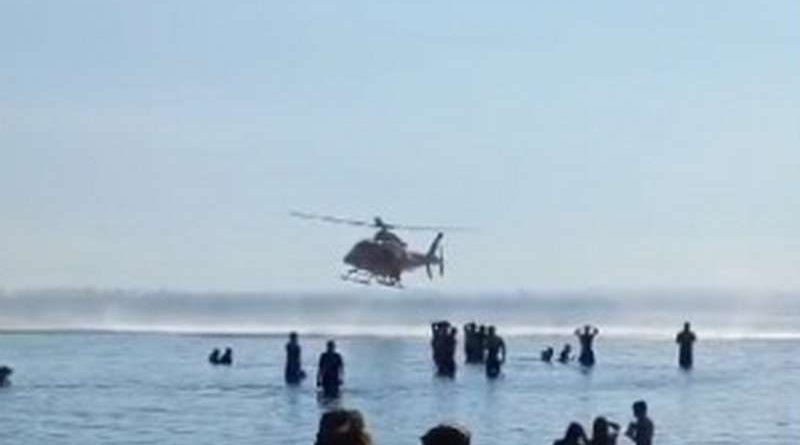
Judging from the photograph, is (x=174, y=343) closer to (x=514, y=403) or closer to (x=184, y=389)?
(x=184, y=389)

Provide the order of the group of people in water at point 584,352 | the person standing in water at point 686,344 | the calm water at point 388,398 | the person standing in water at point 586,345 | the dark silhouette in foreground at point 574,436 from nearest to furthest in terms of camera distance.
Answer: the dark silhouette in foreground at point 574,436
the calm water at point 388,398
the person standing in water at point 686,344
the person standing in water at point 586,345
the group of people in water at point 584,352

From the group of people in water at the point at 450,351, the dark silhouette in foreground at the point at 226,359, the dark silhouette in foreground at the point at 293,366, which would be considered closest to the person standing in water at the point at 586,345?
the group of people in water at the point at 450,351

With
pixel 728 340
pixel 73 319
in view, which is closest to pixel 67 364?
pixel 728 340

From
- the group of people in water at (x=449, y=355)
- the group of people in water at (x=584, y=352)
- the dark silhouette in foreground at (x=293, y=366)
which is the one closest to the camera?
the group of people in water at (x=449, y=355)

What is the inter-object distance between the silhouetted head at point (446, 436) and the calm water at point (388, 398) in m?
29.5

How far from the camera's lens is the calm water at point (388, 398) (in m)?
43.1

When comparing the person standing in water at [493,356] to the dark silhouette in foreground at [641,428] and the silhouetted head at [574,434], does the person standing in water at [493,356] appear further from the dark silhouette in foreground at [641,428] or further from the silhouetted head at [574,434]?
the silhouetted head at [574,434]

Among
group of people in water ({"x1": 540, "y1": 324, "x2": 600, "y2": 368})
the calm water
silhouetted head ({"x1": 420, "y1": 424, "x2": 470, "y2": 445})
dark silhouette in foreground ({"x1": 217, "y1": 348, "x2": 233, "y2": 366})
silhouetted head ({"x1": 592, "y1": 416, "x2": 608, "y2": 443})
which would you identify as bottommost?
silhouetted head ({"x1": 420, "y1": 424, "x2": 470, "y2": 445})

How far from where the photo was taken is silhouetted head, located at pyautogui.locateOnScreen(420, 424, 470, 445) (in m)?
10.7

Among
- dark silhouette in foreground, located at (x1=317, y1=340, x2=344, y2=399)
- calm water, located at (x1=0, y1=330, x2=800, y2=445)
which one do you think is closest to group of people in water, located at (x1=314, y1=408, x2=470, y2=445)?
calm water, located at (x1=0, y1=330, x2=800, y2=445)

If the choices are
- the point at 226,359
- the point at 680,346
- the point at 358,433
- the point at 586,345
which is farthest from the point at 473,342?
the point at 358,433

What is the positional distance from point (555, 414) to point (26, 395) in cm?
1365

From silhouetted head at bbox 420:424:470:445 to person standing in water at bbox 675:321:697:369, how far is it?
5778cm

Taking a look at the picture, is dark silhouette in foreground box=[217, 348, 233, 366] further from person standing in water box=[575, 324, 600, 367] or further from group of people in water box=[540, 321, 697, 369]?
person standing in water box=[575, 324, 600, 367]
